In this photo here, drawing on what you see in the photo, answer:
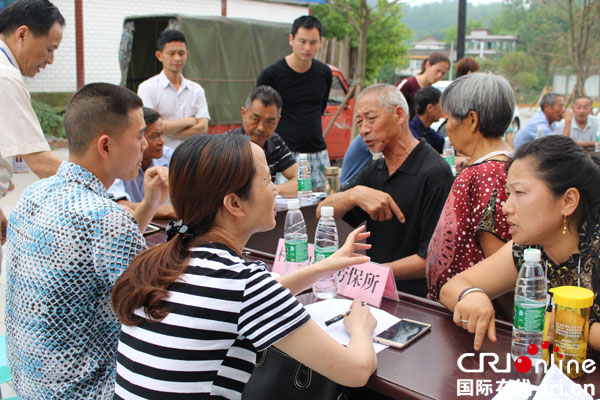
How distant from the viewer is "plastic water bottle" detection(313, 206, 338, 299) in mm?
2012

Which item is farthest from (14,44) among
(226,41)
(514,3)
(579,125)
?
(514,3)

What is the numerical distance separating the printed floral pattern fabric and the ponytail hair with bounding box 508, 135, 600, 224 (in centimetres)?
38

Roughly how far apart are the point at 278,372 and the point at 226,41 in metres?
7.59

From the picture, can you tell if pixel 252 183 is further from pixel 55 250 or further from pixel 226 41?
pixel 226 41

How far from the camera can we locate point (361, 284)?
195 cm

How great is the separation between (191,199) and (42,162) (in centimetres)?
152

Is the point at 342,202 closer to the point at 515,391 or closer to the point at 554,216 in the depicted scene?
the point at 554,216

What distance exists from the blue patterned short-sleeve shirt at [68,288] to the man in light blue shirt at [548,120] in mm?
6300

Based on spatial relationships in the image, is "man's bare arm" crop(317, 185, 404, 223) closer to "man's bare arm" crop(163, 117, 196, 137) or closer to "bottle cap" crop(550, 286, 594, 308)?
"bottle cap" crop(550, 286, 594, 308)

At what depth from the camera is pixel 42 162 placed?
2629 mm

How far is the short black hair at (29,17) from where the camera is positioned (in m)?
2.63

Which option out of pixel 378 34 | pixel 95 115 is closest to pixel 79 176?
pixel 95 115

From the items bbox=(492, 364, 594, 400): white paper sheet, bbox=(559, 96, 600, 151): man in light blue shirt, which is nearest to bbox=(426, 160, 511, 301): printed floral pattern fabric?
bbox=(492, 364, 594, 400): white paper sheet

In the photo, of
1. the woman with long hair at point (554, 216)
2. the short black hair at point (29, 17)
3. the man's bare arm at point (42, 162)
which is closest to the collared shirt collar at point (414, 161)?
the woman with long hair at point (554, 216)
